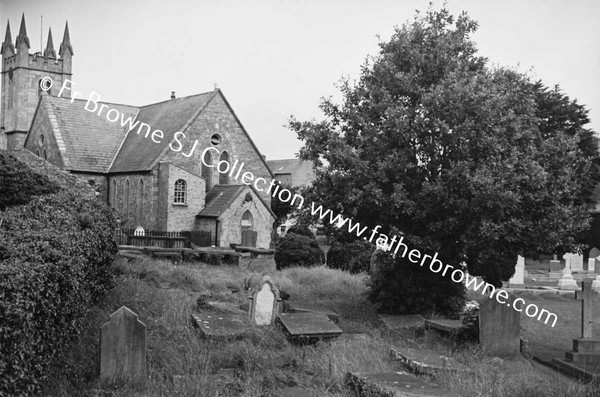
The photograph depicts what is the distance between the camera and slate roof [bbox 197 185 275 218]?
35.1 metres

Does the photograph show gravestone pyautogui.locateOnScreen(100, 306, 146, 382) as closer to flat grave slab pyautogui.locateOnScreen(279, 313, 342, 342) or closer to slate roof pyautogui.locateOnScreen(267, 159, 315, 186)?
flat grave slab pyautogui.locateOnScreen(279, 313, 342, 342)

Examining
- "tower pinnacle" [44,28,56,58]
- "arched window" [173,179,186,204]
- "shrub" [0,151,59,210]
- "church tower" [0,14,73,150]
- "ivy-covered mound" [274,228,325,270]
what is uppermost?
"tower pinnacle" [44,28,56,58]

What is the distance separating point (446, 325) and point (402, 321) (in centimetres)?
103

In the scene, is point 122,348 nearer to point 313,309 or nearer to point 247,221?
point 313,309

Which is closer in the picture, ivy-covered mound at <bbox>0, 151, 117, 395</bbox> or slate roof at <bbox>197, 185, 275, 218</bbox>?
ivy-covered mound at <bbox>0, 151, 117, 395</bbox>

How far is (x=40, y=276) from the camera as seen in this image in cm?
604

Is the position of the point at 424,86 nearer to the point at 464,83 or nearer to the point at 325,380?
the point at 464,83

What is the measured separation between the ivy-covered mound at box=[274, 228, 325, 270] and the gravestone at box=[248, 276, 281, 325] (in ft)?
35.7

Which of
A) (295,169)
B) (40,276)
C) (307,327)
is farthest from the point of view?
(295,169)

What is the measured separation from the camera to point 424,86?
45.9 ft

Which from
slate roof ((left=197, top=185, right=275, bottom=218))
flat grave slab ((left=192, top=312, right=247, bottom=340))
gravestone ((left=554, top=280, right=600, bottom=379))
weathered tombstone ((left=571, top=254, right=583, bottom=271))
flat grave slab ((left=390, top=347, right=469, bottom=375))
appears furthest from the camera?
slate roof ((left=197, top=185, right=275, bottom=218))

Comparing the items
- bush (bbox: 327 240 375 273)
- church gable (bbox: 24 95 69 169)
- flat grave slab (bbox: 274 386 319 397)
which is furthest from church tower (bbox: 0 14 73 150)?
flat grave slab (bbox: 274 386 319 397)

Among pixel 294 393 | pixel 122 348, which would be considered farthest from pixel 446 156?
pixel 122 348

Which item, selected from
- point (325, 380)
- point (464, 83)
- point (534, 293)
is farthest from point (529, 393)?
point (534, 293)
